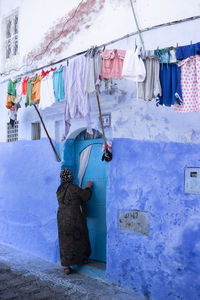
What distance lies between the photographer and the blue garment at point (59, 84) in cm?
527

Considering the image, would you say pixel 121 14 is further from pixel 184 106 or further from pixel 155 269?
pixel 155 269

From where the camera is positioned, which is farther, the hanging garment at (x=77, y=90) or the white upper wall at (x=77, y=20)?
the white upper wall at (x=77, y=20)

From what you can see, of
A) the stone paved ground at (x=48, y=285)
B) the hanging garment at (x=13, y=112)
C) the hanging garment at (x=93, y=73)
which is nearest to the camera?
the hanging garment at (x=93, y=73)

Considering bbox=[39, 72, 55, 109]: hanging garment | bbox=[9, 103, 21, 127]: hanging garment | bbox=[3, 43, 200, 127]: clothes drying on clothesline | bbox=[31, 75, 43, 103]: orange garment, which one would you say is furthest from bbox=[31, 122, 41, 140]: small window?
bbox=[3, 43, 200, 127]: clothes drying on clothesline

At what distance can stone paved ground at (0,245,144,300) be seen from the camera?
4829 mm

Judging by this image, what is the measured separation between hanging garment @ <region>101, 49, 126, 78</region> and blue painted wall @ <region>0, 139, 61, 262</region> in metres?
2.61

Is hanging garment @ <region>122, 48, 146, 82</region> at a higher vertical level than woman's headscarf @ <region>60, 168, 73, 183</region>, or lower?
higher

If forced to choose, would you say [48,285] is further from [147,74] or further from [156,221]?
[147,74]

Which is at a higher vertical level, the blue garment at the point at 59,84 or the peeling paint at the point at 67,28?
the peeling paint at the point at 67,28

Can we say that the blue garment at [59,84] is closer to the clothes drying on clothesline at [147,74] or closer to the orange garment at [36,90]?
the clothes drying on clothesline at [147,74]

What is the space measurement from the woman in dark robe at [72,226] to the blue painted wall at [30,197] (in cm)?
66

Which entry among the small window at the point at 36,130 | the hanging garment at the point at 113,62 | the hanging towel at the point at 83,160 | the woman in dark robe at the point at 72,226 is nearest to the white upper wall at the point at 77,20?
the hanging garment at the point at 113,62

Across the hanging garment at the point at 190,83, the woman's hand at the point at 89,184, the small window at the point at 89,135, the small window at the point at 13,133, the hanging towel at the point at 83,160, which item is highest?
the hanging garment at the point at 190,83

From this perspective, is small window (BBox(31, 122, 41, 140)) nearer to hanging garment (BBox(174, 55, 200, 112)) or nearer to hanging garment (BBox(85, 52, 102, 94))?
hanging garment (BBox(85, 52, 102, 94))
